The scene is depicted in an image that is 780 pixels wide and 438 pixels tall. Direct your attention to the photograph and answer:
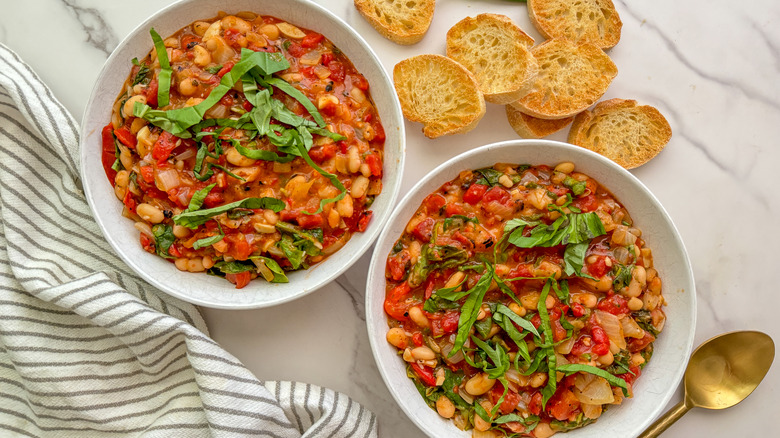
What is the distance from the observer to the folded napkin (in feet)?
11.8

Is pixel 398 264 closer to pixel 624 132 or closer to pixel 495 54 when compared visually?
pixel 495 54

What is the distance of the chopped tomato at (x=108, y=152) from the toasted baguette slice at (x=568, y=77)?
8.03ft

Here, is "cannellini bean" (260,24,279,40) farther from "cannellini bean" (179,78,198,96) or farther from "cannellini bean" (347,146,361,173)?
"cannellini bean" (347,146,361,173)

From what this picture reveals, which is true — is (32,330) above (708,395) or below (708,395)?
above

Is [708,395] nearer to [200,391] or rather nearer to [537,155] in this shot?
[537,155]

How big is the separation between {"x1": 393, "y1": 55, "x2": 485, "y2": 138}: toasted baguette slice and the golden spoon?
7.09ft

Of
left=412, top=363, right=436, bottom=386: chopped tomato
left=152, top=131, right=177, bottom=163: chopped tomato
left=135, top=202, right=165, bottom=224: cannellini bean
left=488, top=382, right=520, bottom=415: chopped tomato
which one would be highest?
left=152, top=131, right=177, bottom=163: chopped tomato

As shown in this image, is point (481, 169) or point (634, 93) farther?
point (634, 93)

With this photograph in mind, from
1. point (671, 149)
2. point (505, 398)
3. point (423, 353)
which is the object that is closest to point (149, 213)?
point (423, 353)

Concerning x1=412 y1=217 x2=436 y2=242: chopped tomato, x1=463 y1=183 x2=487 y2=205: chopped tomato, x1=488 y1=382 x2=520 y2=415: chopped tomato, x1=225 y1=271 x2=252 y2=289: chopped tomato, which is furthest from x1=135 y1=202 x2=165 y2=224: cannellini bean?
x1=488 y1=382 x2=520 y2=415: chopped tomato

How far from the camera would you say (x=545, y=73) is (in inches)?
153

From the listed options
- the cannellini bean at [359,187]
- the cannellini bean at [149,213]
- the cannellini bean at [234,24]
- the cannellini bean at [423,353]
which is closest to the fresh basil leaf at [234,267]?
the cannellini bean at [149,213]

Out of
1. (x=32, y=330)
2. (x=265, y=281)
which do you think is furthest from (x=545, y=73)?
(x=32, y=330)

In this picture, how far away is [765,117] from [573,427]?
248cm
